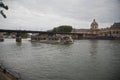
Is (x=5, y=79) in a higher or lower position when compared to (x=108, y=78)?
higher

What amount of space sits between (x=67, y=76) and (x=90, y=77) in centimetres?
216

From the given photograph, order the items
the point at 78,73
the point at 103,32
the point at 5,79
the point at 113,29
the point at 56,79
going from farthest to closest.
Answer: the point at 103,32 < the point at 113,29 < the point at 78,73 < the point at 56,79 < the point at 5,79

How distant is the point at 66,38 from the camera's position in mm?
83875

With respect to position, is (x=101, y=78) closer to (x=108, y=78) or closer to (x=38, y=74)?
(x=108, y=78)

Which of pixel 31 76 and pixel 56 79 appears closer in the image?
pixel 56 79

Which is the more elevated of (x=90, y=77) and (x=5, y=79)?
(x=5, y=79)

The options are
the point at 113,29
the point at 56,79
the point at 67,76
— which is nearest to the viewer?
the point at 56,79

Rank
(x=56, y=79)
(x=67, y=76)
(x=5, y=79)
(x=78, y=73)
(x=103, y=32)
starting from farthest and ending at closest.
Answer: (x=103, y=32) → (x=78, y=73) → (x=67, y=76) → (x=56, y=79) → (x=5, y=79)

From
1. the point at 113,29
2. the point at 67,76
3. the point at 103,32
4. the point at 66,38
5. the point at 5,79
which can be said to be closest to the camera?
the point at 5,79

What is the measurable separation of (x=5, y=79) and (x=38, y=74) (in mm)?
5681

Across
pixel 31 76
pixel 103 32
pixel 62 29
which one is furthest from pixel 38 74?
pixel 103 32

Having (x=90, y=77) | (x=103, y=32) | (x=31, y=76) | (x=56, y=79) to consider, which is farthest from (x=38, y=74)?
(x=103, y=32)

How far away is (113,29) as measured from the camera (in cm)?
15050

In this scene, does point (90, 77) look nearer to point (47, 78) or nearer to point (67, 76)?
point (67, 76)
